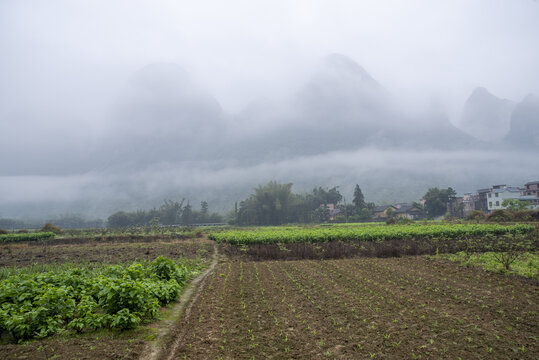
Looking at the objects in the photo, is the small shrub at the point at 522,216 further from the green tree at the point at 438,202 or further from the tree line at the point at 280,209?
the tree line at the point at 280,209

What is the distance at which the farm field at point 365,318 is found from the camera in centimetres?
584

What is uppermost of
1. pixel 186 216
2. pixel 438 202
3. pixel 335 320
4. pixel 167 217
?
pixel 438 202

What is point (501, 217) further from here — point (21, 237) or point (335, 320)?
point (21, 237)

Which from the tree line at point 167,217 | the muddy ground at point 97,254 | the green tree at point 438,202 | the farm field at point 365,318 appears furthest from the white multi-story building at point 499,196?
the farm field at point 365,318

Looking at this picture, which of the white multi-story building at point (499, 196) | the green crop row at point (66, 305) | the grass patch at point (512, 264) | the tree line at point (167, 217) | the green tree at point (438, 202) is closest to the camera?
the green crop row at point (66, 305)

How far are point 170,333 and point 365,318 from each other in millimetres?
4442

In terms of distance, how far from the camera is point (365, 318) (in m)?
7.37

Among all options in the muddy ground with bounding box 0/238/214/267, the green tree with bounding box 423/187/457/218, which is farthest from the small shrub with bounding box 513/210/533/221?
the muddy ground with bounding box 0/238/214/267

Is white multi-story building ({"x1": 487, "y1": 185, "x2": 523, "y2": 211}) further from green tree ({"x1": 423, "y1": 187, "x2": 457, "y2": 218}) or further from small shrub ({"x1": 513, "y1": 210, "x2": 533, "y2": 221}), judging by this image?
small shrub ({"x1": 513, "y1": 210, "x2": 533, "y2": 221})

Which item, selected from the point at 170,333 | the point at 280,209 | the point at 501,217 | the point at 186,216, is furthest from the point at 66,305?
the point at 186,216

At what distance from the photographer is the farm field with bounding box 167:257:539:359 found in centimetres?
584

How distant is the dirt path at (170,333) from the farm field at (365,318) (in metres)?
0.13

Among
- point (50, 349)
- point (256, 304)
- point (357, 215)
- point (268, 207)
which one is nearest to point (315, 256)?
point (256, 304)

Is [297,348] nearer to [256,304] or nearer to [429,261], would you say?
[256,304]
